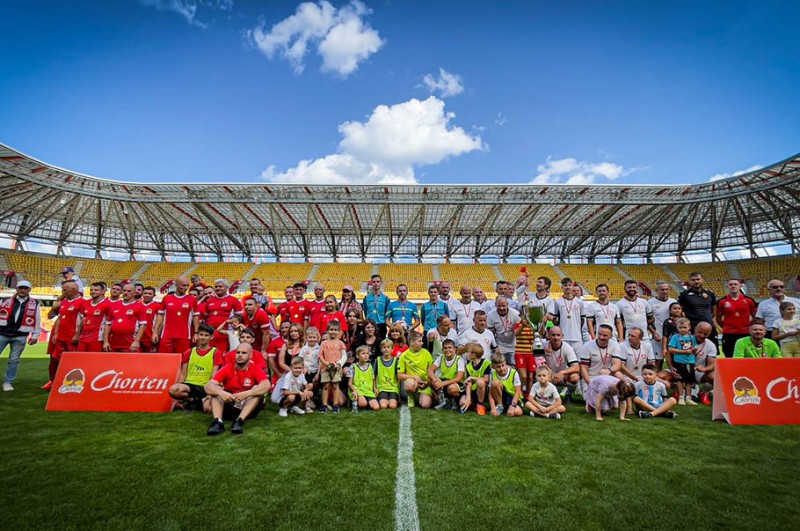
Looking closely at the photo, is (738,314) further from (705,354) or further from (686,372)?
(686,372)

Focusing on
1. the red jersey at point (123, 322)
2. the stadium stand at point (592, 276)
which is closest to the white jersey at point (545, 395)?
the red jersey at point (123, 322)

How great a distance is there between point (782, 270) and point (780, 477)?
3828 centimetres

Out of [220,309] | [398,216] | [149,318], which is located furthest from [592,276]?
[149,318]

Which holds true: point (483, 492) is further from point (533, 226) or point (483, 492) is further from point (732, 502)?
point (533, 226)

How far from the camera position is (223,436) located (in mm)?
4328

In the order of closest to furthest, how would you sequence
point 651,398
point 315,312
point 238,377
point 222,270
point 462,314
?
1. point 238,377
2. point 651,398
3. point 462,314
4. point 315,312
5. point 222,270

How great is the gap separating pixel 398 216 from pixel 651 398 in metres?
26.2

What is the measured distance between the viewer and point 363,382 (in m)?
6.13

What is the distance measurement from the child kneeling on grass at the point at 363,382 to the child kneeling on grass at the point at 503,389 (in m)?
1.80

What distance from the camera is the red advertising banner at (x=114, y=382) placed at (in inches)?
215

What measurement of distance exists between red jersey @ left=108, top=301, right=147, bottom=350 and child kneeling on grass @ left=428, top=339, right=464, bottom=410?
5.44 metres

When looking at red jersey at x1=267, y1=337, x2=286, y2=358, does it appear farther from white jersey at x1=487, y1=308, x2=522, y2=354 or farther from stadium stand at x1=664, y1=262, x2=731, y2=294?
stadium stand at x1=664, y1=262, x2=731, y2=294

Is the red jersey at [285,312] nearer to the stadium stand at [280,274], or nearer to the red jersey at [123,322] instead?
the red jersey at [123,322]

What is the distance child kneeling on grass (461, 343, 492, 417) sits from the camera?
5.72 metres
